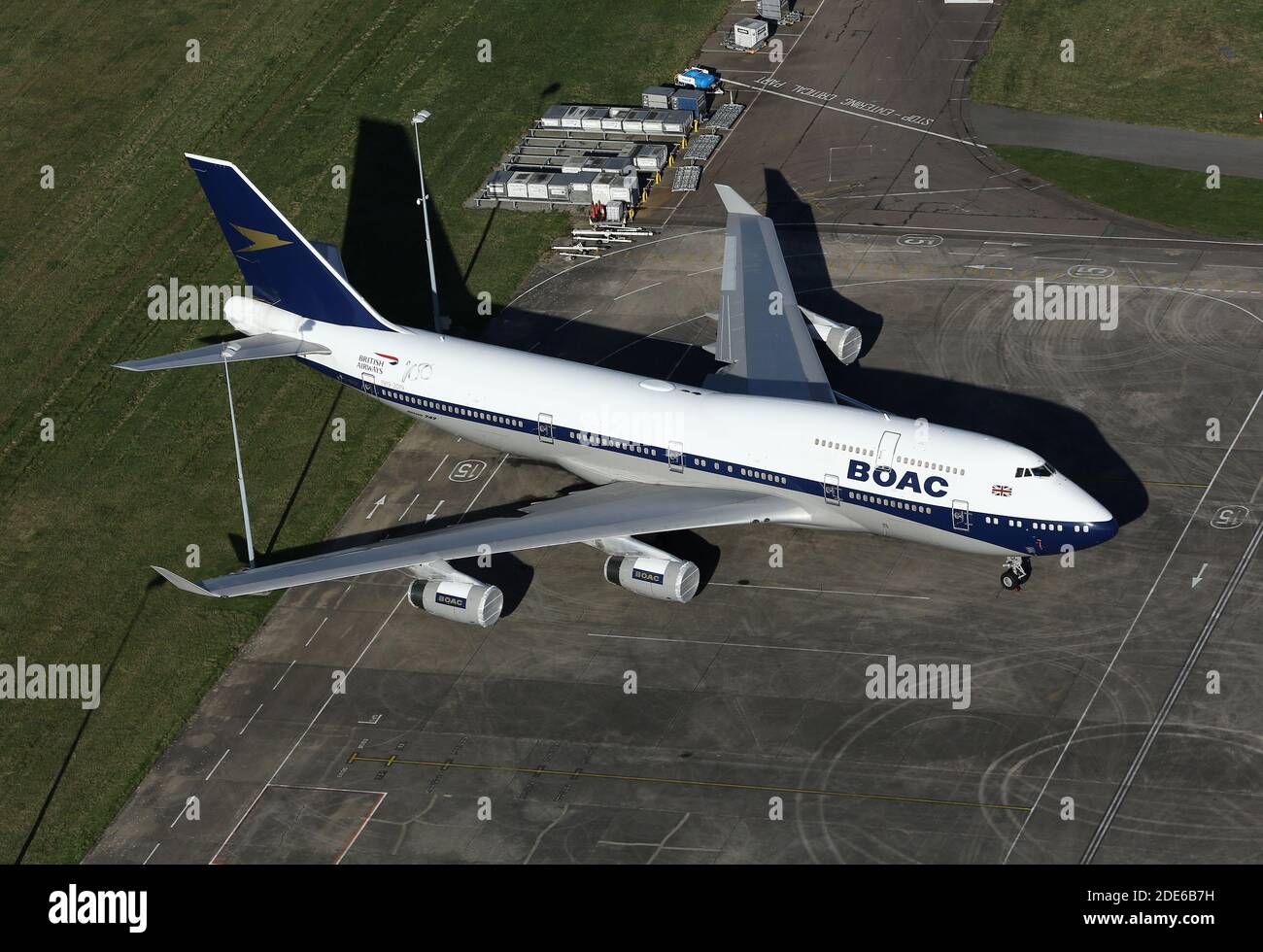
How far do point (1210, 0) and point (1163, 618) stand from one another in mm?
67002

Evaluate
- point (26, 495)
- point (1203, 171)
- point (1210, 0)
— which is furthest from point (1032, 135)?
point (26, 495)

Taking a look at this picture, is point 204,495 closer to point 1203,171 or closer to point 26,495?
point 26,495

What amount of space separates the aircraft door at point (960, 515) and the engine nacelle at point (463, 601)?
1987 cm

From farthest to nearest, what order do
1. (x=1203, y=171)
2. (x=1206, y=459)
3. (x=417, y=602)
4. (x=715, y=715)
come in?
(x=1203, y=171)
(x=1206, y=459)
(x=417, y=602)
(x=715, y=715)

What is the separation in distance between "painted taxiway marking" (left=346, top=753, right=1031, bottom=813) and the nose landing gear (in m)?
11.9

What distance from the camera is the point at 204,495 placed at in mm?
76000

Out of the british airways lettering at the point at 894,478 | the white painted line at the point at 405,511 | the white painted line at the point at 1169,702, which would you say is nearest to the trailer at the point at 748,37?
the white painted line at the point at 405,511

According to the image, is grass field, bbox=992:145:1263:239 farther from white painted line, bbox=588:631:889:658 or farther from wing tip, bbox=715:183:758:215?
white painted line, bbox=588:631:889:658

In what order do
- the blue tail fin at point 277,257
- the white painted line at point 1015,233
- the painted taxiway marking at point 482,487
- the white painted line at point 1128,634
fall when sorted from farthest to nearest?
the white painted line at point 1015,233, the painted taxiway marking at point 482,487, the blue tail fin at point 277,257, the white painted line at point 1128,634

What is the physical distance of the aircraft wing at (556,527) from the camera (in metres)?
62.2

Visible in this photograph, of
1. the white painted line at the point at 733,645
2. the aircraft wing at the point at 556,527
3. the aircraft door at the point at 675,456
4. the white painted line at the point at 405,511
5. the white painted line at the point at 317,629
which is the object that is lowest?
the white painted line at the point at 317,629

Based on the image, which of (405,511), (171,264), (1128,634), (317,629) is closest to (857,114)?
(171,264)

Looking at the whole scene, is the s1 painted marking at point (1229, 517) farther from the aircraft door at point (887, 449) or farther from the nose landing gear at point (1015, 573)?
the aircraft door at point (887, 449)

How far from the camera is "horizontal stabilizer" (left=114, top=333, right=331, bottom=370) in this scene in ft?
228
